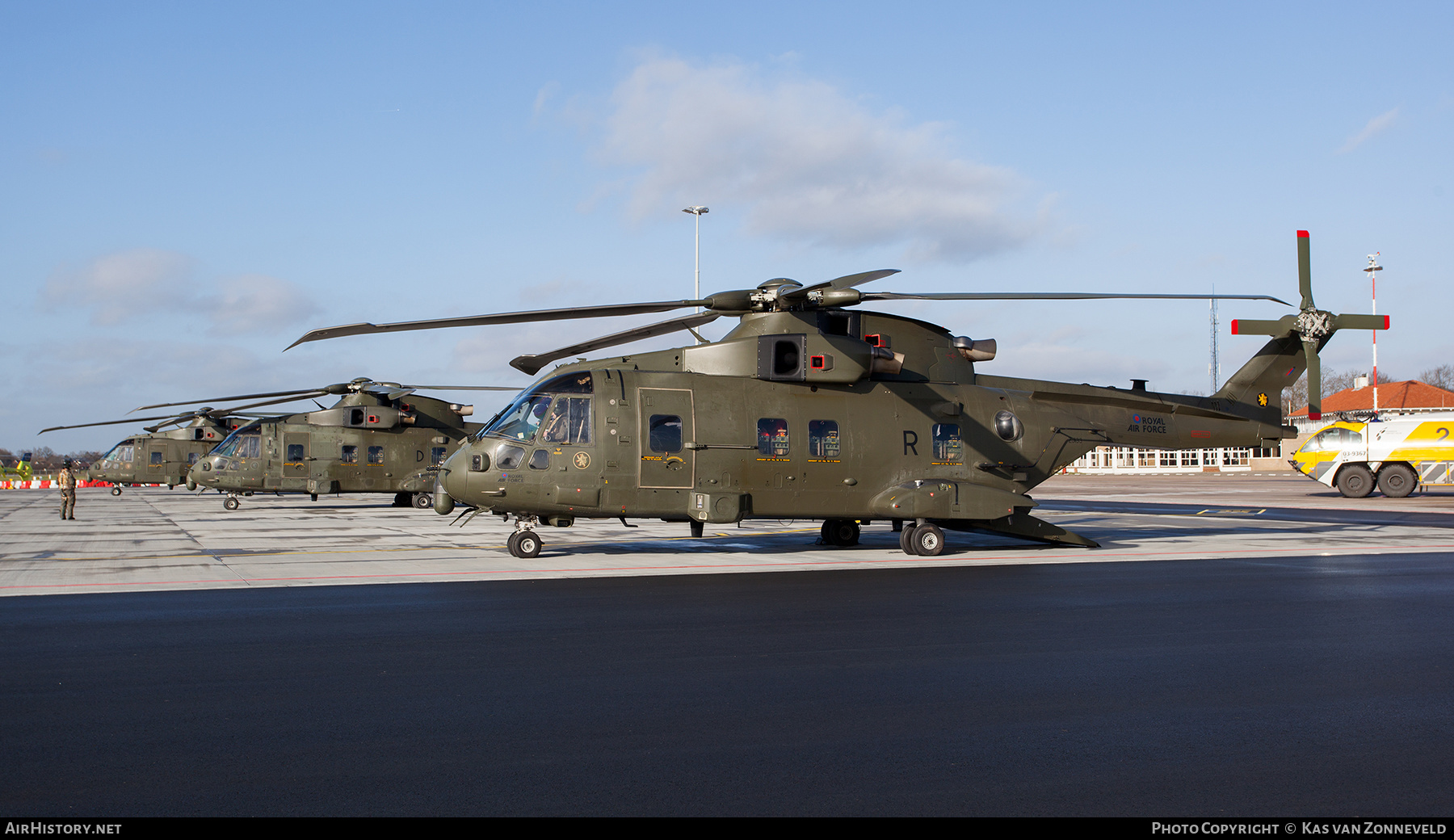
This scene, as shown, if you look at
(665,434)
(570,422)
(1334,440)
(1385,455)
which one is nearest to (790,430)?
(665,434)

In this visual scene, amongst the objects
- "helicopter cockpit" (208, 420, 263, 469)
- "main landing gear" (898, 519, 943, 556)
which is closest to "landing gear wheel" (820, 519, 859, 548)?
"main landing gear" (898, 519, 943, 556)

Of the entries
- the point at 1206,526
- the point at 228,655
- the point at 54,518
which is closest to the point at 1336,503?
the point at 1206,526

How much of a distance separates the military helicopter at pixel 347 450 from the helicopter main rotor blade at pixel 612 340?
16.7 metres

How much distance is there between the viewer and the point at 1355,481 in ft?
113

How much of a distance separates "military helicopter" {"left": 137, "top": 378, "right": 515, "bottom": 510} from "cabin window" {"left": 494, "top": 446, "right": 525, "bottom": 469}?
669 inches

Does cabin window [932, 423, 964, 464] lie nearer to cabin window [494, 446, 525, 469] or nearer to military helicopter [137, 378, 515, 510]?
cabin window [494, 446, 525, 469]

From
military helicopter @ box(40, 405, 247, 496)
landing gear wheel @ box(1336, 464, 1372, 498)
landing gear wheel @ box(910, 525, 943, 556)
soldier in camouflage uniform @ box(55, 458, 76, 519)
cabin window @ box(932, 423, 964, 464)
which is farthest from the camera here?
military helicopter @ box(40, 405, 247, 496)

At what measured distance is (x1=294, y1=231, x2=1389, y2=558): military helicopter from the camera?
48.6 feet

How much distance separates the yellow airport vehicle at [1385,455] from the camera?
33.3 m

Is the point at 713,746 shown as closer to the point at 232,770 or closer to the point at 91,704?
the point at 232,770

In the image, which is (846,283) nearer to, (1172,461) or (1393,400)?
(1172,461)

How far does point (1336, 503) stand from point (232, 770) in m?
34.5

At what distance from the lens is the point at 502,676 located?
6.54 metres

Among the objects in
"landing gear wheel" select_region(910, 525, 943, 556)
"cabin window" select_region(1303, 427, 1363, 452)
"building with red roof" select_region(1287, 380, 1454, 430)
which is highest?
"building with red roof" select_region(1287, 380, 1454, 430)
